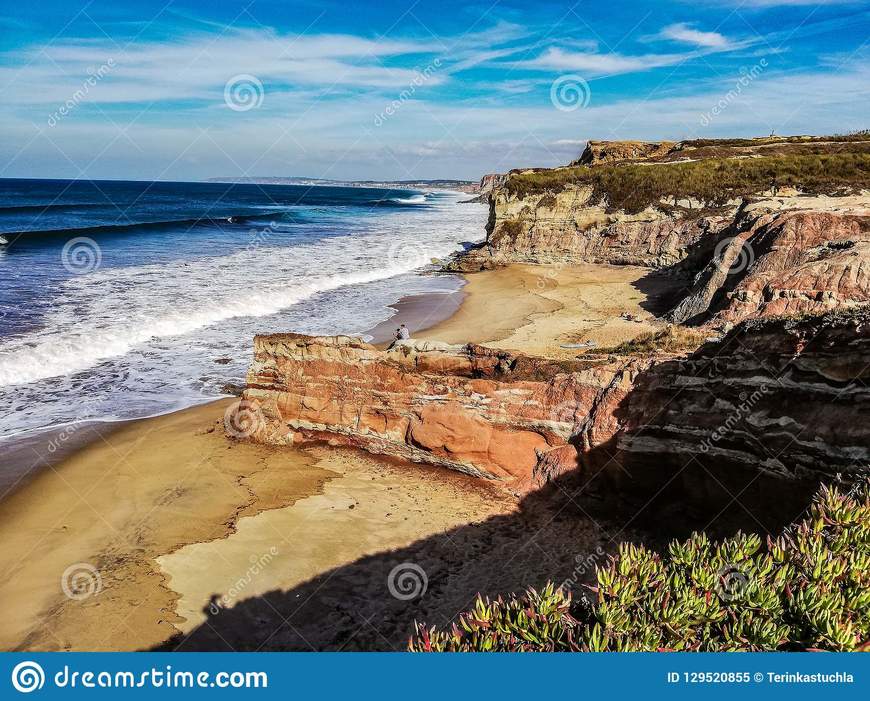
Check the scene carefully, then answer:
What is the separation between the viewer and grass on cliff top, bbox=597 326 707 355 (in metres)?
11.8

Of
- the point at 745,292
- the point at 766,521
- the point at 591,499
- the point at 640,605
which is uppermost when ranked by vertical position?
the point at 745,292

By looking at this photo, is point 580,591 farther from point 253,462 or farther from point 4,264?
point 4,264

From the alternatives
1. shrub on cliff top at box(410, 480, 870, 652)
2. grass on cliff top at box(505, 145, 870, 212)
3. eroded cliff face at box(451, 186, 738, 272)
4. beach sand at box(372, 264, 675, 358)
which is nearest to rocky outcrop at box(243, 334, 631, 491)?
beach sand at box(372, 264, 675, 358)

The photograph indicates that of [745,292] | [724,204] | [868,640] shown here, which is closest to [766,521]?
[868,640]

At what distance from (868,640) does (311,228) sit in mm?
70516

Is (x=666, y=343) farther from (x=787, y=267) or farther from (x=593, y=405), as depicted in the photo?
(x=787, y=267)

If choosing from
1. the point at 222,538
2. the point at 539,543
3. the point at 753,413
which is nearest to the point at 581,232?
the point at 753,413

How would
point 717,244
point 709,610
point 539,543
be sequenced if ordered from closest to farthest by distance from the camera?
point 709,610, point 539,543, point 717,244

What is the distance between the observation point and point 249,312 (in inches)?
1079

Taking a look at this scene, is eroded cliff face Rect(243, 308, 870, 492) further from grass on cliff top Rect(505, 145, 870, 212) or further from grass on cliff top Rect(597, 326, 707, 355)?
grass on cliff top Rect(505, 145, 870, 212)

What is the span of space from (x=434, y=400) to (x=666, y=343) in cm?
519

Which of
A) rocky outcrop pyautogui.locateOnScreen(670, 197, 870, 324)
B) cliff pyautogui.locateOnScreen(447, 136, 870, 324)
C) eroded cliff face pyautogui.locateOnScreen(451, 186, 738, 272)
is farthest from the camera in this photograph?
eroded cliff face pyautogui.locateOnScreen(451, 186, 738, 272)

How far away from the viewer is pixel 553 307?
87.8 ft

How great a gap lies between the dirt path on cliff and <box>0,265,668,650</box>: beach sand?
15.0ft
